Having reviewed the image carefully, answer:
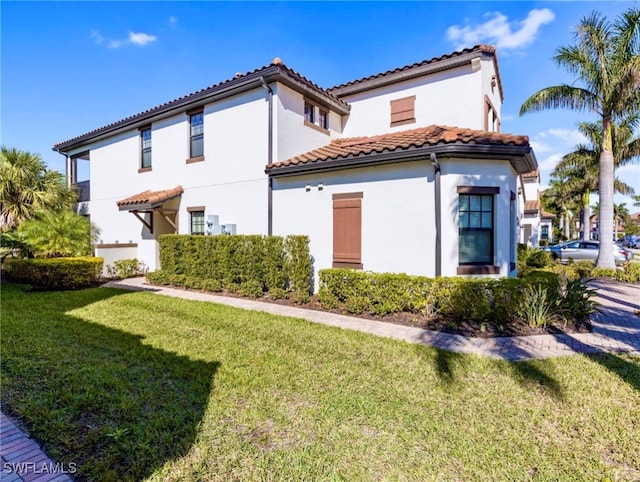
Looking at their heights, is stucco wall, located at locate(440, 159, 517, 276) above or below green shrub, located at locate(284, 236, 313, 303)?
above

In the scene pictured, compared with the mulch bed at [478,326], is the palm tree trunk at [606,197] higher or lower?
higher

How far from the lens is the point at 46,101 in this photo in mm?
12664

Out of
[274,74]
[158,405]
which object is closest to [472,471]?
[158,405]

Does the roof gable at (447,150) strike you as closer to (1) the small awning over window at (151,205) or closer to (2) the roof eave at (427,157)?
(2) the roof eave at (427,157)

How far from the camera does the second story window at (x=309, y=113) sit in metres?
12.3

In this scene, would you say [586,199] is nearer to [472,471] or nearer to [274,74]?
[274,74]

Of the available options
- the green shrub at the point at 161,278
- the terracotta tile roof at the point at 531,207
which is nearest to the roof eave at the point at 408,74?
the green shrub at the point at 161,278

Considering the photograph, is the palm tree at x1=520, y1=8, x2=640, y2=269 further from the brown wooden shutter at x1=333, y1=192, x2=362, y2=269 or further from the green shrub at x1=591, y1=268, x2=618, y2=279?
the brown wooden shutter at x1=333, y1=192, x2=362, y2=269

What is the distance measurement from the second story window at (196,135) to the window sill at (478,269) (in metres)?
10.4

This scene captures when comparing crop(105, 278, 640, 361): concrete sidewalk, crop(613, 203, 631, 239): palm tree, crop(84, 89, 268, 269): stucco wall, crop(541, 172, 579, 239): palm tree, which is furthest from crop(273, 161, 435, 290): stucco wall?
crop(613, 203, 631, 239): palm tree

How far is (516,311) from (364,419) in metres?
5.38

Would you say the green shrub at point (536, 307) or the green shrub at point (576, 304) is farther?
the green shrub at point (576, 304)

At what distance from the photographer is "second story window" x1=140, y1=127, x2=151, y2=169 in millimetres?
15162

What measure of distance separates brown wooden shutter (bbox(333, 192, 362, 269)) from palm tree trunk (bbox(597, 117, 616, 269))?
12823 mm
